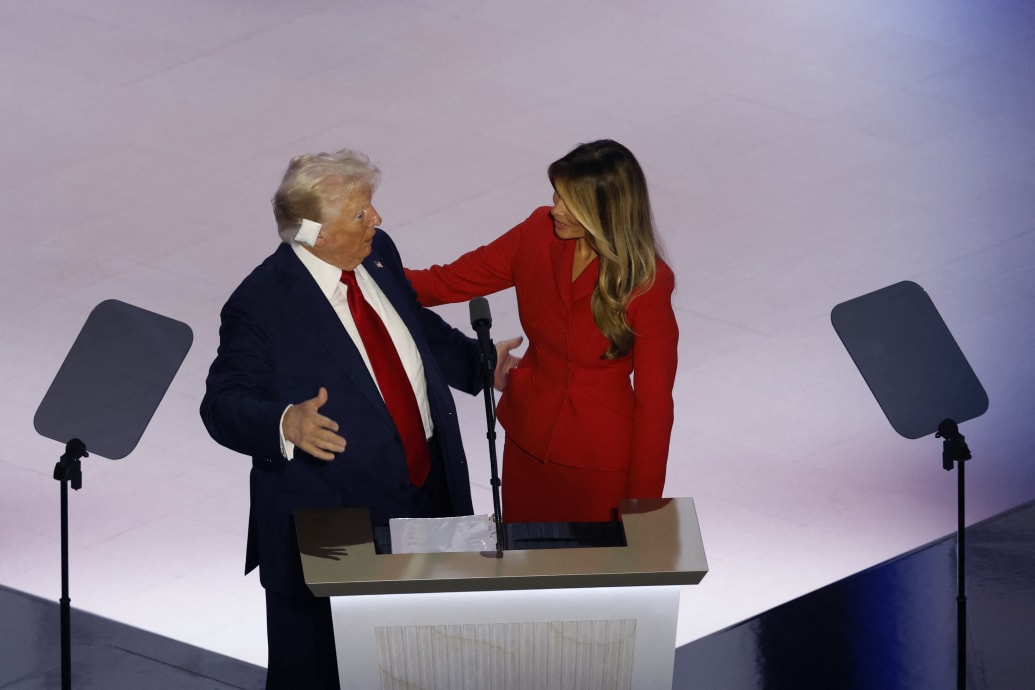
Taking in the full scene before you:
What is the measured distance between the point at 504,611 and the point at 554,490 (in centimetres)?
105

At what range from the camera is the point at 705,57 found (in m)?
9.11

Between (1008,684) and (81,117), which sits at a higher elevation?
(81,117)

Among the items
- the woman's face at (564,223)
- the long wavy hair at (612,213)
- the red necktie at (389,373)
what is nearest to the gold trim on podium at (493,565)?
the red necktie at (389,373)

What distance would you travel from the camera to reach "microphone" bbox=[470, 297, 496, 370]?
10.4 ft

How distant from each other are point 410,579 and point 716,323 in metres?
3.90

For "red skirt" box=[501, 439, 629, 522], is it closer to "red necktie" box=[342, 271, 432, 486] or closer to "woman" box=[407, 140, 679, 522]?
"woman" box=[407, 140, 679, 522]

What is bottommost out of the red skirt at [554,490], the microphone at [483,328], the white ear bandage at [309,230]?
the red skirt at [554,490]

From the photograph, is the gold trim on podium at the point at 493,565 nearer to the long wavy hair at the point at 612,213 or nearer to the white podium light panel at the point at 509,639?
the white podium light panel at the point at 509,639

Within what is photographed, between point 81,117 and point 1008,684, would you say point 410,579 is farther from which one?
point 81,117

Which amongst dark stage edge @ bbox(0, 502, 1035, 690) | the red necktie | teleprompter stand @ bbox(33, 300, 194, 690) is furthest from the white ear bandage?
dark stage edge @ bbox(0, 502, 1035, 690)

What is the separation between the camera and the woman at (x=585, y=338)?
12.1ft

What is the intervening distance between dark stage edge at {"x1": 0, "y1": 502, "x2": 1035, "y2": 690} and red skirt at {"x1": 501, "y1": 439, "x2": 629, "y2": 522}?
67cm

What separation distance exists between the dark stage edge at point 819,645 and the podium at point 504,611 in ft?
4.47

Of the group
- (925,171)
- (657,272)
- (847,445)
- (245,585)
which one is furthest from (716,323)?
(657,272)
